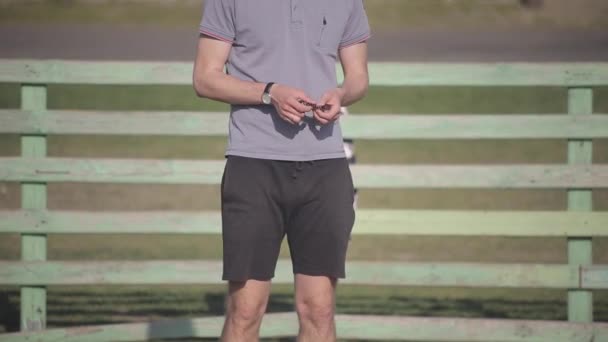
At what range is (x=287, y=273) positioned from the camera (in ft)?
20.4

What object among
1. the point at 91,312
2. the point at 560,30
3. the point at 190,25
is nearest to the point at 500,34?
the point at 560,30

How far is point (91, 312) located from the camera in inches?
289

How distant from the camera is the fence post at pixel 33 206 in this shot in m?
6.18

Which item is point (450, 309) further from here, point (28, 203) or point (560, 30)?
point (560, 30)

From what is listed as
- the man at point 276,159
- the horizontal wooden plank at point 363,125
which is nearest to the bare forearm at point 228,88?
the man at point 276,159

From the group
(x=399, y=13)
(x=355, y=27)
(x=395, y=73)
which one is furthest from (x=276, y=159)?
(x=399, y=13)

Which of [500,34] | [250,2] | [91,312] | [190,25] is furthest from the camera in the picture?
[190,25]

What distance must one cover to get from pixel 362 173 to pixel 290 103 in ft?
7.41

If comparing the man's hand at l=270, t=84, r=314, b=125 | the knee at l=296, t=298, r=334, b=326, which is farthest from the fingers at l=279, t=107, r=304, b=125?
the knee at l=296, t=298, r=334, b=326

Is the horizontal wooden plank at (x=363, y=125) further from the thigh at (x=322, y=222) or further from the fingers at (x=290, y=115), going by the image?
the fingers at (x=290, y=115)

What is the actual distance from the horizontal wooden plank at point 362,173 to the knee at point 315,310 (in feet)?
6.57

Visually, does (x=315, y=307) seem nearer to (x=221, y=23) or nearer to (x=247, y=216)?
(x=247, y=216)

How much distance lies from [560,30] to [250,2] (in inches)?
960

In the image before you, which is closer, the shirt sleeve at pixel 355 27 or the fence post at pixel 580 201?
the shirt sleeve at pixel 355 27
